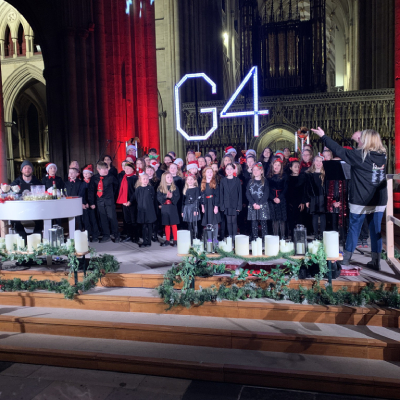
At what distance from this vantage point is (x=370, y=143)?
426 centimetres

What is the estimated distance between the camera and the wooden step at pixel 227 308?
340 cm

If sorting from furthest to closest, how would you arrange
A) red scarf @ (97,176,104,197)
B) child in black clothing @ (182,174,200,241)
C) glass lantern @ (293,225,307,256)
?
red scarf @ (97,176,104,197), child in black clothing @ (182,174,200,241), glass lantern @ (293,225,307,256)

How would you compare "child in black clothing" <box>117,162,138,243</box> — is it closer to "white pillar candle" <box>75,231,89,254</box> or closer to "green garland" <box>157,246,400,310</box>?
"white pillar candle" <box>75,231,89,254</box>

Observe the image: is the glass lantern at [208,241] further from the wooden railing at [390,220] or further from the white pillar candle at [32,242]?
the white pillar candle at [32,242]

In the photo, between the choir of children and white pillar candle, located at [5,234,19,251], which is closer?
white pillar candle, located at [5,234,19,251]

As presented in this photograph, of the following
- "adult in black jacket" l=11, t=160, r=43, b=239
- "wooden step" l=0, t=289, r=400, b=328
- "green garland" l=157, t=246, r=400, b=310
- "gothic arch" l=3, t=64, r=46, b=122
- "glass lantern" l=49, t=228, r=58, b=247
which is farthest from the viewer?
"gothic arch" l=3, t=64, r=46, b=122

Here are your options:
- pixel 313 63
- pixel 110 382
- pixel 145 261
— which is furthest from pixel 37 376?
pixel 313 63

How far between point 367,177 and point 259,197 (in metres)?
1.82

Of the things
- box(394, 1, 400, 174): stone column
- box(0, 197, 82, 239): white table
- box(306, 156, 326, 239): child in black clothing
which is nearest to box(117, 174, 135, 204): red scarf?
box(0, 197, 82, 239): white table

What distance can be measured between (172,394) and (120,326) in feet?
3.08

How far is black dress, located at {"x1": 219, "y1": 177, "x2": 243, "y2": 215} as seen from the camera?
6.02 metres

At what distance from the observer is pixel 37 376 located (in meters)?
3.12

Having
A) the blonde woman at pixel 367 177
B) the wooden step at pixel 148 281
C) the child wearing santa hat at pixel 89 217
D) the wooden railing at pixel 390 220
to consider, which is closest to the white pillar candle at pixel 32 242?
the wooden step at pixel 148 281

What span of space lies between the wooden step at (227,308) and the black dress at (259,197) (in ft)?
7.40
